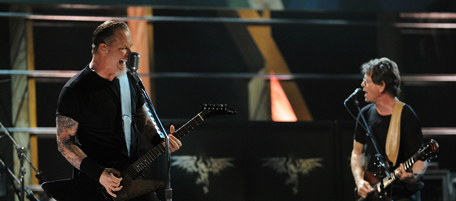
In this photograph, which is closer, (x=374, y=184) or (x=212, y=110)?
(x=212, y=110)

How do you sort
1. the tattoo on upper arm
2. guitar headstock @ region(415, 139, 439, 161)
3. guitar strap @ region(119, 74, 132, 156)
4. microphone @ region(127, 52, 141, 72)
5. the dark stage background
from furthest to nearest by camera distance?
1. the dark stage background
2. guitar headstock @ region(415, 139, 439, 161)
3. guitar strap @ region(119, 74, 132, 156)
4. the tattoo on upper arm
5. microphone @ region(127, 52, 141, 72)

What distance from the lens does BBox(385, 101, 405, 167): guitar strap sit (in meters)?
5.09

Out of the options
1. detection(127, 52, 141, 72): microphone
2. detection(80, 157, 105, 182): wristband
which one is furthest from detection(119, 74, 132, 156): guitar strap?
detection(127, 52, 141, 72): microphone

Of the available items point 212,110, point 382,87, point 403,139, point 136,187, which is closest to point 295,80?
point 382,87

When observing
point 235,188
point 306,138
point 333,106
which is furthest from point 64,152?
point 333,106

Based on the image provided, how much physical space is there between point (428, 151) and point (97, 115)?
2713 millimetres

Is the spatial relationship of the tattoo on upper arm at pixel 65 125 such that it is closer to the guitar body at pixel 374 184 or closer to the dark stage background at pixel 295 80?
the guitar body at pixel 374 184

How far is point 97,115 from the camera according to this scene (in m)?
3.94

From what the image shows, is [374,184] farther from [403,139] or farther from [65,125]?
[65,125]

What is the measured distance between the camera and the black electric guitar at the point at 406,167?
4832 mm

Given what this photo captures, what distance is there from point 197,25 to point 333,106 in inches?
80.1

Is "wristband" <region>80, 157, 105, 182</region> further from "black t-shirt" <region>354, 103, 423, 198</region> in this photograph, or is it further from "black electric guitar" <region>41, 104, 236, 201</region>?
"black t-shirt" <region>354, 103, 423, 198</region>

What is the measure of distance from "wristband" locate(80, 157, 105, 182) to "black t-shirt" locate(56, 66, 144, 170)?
17cm

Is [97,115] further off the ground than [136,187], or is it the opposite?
[97,115]
